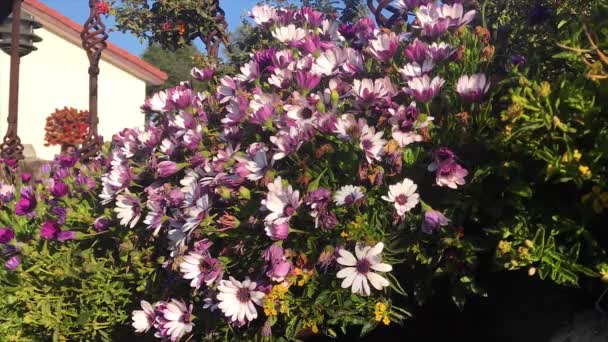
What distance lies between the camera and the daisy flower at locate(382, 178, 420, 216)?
190 cm

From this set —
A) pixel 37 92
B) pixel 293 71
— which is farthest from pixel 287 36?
pixel 37 92

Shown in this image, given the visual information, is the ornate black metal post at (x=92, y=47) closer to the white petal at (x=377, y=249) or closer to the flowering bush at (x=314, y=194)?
the flowering bush at (x=314, y=194)

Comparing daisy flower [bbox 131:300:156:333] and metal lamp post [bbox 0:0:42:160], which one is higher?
metal lamp post [bbox 0:0:42:160]

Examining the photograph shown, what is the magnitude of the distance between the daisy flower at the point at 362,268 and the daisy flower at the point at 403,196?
125 millimetres

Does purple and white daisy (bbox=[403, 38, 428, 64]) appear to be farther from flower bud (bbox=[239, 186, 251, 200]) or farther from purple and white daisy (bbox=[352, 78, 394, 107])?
flower bud (bbox=[239, 186, 251, 200])

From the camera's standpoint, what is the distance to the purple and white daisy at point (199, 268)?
2158 mm

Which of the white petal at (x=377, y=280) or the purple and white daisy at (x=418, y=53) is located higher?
the purple and white daisy at (x=418, y=53)

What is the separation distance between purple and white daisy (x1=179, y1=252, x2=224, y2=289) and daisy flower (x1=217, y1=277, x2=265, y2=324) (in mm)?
54

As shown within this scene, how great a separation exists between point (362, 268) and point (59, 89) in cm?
1718

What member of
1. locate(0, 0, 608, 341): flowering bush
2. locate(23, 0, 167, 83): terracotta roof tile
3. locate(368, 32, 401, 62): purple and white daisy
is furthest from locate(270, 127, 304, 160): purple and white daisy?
locate(23, 0, 167, 83): terracotta roof tile

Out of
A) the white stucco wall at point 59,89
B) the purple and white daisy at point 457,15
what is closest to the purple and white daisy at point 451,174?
the purple and white daisy at point 457,15

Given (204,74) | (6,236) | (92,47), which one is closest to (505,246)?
(204,74)

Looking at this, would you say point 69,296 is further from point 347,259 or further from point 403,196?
point 403,196

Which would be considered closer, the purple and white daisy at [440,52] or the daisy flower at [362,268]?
the daisy flower at [362,268]
